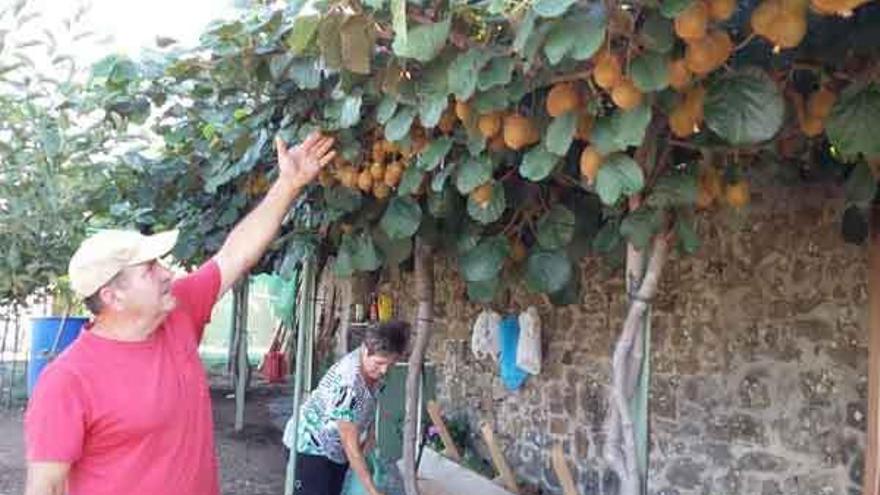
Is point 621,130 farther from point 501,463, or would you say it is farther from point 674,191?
point 501,463

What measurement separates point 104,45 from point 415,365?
1711 mm

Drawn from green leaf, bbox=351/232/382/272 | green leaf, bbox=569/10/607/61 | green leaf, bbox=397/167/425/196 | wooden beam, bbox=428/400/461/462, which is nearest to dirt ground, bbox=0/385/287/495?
wooden beam, bbox=428/400/461/462

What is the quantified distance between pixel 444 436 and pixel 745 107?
5.59 meters

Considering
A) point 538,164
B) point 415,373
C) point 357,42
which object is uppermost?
point 357,42

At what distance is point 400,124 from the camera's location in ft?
8.04

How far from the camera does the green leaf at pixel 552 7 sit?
1689 mm

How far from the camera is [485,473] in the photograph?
22.3 feet

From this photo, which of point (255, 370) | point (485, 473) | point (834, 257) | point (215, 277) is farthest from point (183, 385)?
point (255, 370)

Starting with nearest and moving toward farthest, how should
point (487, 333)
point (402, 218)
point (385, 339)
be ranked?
1. point (402, 218)
2. point (385, 339)
3. point (487, 333)

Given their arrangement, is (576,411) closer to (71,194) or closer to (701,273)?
(701,273)

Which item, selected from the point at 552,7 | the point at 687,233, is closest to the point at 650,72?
the point at 552,7

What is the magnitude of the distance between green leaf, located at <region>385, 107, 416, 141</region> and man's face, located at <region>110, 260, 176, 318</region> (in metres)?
0.74

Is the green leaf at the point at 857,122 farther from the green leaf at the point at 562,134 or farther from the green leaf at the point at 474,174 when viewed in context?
the green leaf at the point at 474,174

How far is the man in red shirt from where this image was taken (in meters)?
2.40
